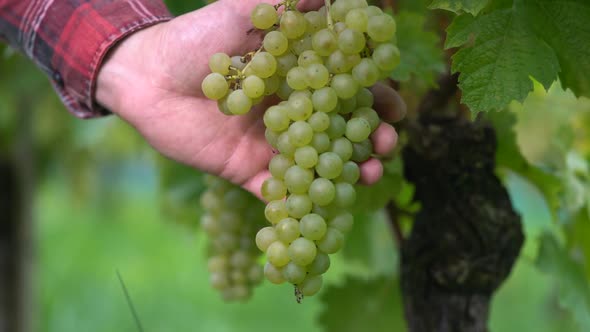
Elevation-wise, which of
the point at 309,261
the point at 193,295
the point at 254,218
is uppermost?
the point at 309,261

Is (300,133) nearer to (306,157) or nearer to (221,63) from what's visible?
(306,157)

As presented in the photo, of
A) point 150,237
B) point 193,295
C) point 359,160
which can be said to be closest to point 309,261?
point 359,160

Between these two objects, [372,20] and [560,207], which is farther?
[560,207]

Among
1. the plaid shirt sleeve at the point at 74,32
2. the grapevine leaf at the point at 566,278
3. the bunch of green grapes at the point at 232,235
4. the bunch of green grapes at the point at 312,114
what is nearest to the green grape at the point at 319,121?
the bunch of green grapes at the point at 312,114

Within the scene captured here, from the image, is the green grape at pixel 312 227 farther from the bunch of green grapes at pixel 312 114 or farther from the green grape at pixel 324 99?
the green grape at pixel 324 99

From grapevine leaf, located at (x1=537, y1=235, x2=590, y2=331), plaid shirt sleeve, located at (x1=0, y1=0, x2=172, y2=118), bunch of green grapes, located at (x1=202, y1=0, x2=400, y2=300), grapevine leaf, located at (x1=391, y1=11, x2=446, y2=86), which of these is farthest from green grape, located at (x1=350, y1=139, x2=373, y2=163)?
grapevine leaf, located at (x1=537, y1=235, x2=590, y2=331)

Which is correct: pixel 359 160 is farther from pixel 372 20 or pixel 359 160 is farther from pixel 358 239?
pixel 358 239
